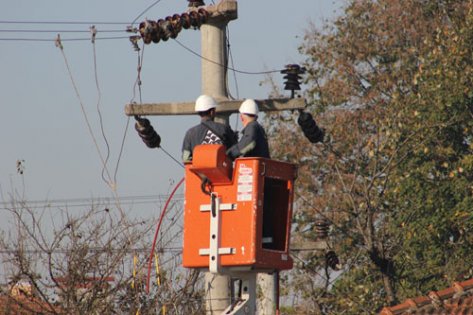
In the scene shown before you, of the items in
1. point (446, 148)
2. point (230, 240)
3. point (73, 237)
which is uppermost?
point (446, 148)

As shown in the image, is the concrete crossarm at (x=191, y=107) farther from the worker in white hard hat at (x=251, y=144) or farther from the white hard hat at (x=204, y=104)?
the worker in white hard hat at (x=251, y=144)

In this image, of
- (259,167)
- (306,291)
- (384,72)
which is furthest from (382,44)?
(259,167)

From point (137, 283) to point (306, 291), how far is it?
11.8m

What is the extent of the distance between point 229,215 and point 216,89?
162 inches

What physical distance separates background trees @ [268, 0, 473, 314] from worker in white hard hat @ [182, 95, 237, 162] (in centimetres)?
1314

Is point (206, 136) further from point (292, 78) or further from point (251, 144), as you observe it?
point (292, 78)

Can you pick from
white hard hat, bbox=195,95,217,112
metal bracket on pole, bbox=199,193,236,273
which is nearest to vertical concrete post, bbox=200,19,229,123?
white hard hat, bbox=195,95,217,112

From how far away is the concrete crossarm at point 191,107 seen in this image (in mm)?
15117

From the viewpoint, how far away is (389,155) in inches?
1135

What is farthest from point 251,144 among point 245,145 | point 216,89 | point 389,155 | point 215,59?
point 389,155

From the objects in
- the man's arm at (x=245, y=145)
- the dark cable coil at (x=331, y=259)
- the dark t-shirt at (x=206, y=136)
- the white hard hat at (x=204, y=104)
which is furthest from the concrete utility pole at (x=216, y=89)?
the dark cable coil at (x=331, y=259)

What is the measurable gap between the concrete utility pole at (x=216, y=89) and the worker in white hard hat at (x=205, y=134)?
258cm

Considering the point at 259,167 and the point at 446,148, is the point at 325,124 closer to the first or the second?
the point at 446,148

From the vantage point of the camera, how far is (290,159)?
32.6 metres
